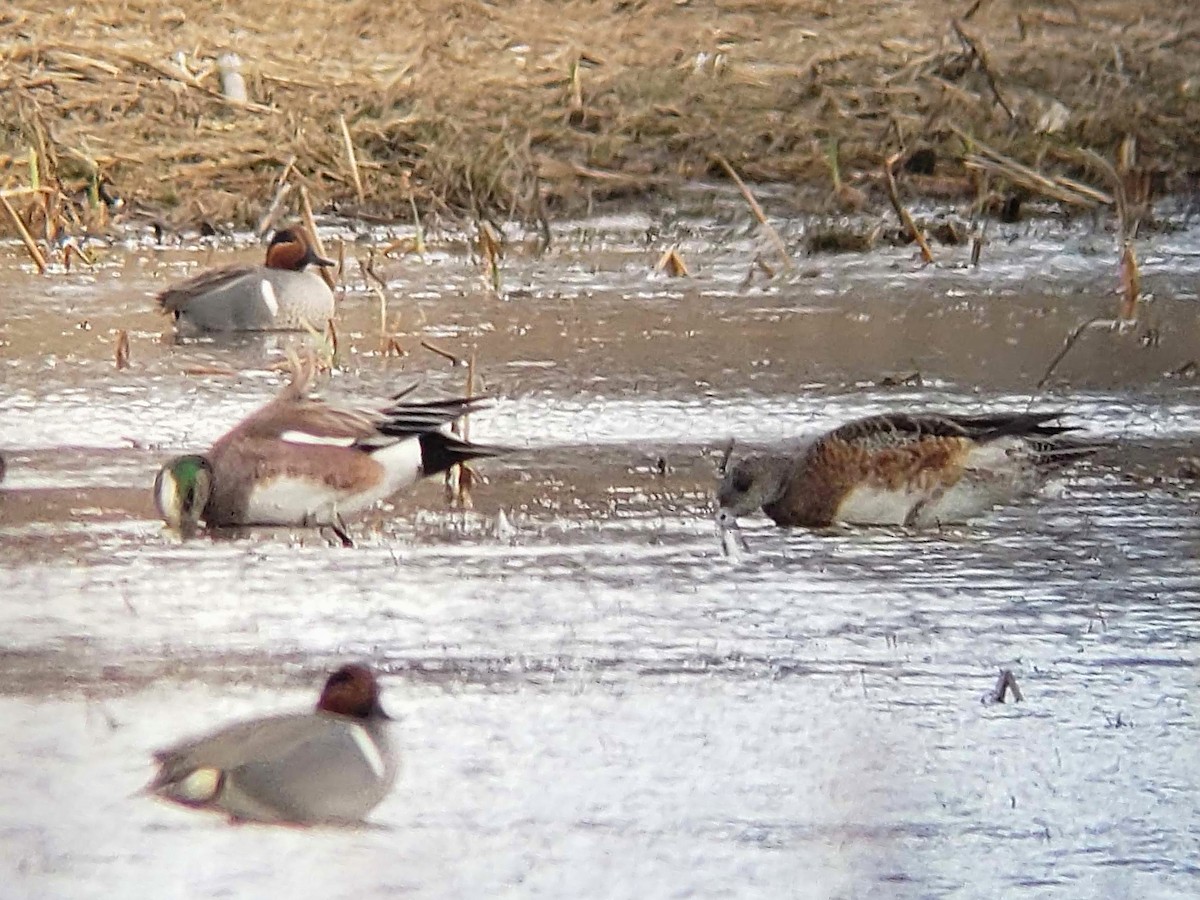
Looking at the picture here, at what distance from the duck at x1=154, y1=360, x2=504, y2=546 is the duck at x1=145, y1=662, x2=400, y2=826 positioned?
1.25 m

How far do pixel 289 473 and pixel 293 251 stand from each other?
3328 millimetres

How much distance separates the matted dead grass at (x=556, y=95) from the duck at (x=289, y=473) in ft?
14.6

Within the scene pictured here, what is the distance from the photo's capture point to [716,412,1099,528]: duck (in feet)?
15.9

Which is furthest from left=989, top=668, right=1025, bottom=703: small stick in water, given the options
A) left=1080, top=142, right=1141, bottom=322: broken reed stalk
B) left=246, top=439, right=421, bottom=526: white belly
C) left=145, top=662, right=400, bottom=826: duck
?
left=1080, top=142, right=1141, bottom=322: broken reed stalk

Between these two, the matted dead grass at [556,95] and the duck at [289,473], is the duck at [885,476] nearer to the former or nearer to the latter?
the duck at [289,473]

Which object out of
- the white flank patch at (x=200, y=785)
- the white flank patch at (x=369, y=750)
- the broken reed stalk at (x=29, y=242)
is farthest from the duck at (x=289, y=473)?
the broken reed stalk at (x=29, y=242)

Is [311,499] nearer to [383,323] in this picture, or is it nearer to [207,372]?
[207,372]

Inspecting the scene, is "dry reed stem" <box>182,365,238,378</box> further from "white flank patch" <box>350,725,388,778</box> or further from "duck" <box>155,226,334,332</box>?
"white flank patch" <box>350,725,388,778</box>

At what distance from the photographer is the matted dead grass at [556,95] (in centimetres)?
998

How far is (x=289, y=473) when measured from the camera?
4.90 m

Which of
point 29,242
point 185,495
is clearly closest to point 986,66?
point 29,242

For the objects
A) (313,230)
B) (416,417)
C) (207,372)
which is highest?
(416,417)

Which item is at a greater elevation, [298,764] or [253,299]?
[298,764]

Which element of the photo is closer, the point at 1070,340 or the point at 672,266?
the point at 1070,340
